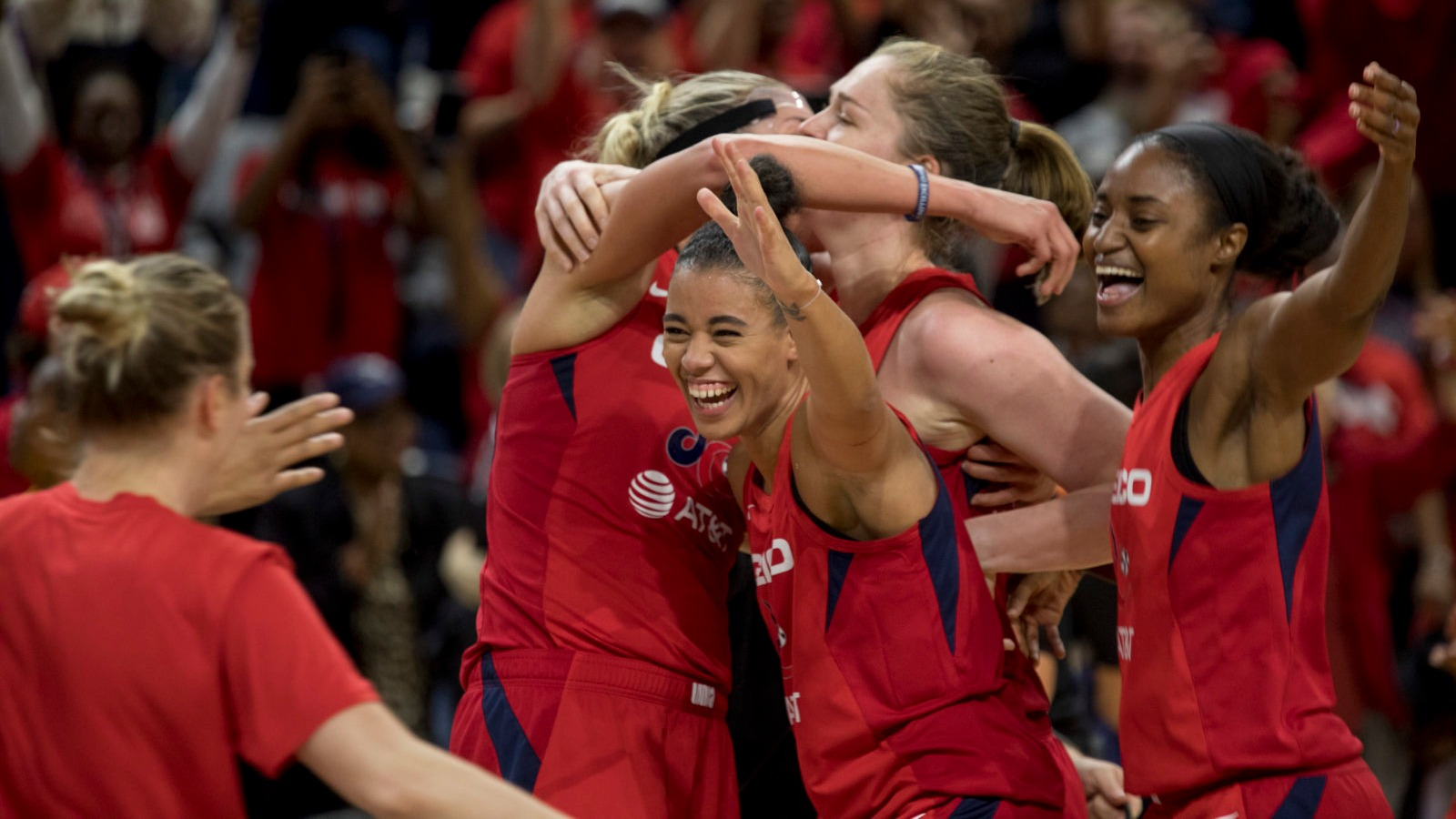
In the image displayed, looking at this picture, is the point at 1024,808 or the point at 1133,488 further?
the point at 1133,488

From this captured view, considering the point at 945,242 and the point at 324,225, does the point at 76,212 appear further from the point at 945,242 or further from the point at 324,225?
the point at 945,242

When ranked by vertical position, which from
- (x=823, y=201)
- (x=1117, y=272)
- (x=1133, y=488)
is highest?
(x=823, y=201)

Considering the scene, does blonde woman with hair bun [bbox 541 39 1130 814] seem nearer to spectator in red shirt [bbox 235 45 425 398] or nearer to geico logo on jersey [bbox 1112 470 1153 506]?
geico logo on jersey [bbox 1112 470 1153 506]

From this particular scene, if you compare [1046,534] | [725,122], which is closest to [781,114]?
[725,122]

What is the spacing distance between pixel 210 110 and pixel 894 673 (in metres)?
5.76

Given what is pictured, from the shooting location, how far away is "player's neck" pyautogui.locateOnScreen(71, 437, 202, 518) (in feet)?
8.57

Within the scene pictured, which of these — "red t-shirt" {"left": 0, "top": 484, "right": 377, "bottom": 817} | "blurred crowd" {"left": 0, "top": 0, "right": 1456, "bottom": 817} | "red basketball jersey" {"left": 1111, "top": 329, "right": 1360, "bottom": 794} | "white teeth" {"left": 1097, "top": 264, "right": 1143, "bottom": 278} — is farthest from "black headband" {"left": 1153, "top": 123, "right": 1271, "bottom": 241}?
"blurred crowd" {"left": 0, "top": 0, "right": 1456, "bottom": 817}

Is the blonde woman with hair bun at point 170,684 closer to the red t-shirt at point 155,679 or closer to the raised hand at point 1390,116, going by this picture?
the red t-shirt at point 155,679

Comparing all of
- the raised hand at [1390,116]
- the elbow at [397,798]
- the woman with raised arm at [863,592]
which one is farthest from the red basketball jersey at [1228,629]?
the elbow at [397,798]

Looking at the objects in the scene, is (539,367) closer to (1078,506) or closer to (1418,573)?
(1078,506)

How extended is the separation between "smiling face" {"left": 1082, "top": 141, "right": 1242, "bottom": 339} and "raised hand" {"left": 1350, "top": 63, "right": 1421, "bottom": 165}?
0.57 meters

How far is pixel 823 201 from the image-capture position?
315 centimetres

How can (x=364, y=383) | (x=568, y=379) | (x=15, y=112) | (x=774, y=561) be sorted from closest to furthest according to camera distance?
(x=774, y=561) → (x=568, y=379) → (x=364, y=383) → (x=15, y=112)

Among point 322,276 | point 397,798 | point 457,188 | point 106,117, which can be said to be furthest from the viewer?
point 457,188
